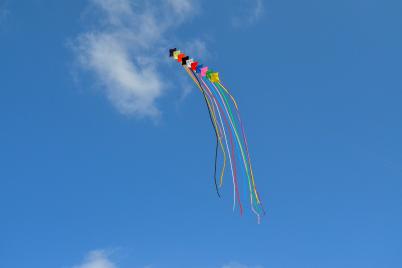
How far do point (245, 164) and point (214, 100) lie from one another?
138 inches

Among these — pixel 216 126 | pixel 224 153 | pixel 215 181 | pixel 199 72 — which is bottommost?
pixel 215 181

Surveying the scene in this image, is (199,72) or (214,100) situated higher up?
(199,72)

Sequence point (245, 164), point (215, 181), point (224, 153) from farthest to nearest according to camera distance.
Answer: point (245, 164) < point (224, 153) < point (215, 181)

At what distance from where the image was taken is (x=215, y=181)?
1653 centimetres

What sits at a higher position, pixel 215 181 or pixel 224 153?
pixel 224 153

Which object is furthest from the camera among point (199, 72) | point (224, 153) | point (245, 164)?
point (199, 72)

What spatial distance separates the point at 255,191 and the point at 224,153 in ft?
8.16

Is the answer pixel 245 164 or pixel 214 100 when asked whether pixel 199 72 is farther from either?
pixel 245 164

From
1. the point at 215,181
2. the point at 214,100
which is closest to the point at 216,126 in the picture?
the point at 214,100

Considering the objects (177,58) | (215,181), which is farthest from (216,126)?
(177,58)

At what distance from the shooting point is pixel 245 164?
19094mm

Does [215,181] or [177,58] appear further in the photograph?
[177,58]

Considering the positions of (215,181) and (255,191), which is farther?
(255,191)

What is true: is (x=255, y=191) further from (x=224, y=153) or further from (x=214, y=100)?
(x=214, y=100)
